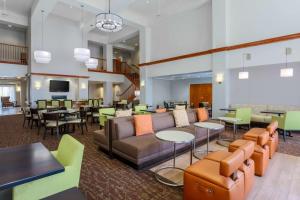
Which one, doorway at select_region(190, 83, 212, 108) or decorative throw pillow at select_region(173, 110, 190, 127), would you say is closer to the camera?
decorative throw pillow at select_region(173, 110, 190, 127)

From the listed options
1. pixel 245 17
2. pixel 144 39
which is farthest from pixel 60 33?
pixel 245 17

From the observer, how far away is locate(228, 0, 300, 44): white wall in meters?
5.70

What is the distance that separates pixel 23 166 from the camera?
1428mm

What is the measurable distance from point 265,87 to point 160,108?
4.56 m

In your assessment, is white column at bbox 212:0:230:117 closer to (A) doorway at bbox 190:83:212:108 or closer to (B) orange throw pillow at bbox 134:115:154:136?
(B) orange throw pillow at bbox 134:115:154:136

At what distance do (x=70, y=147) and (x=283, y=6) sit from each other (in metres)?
7.59

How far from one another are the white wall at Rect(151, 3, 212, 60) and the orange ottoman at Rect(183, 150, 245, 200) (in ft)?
22.5

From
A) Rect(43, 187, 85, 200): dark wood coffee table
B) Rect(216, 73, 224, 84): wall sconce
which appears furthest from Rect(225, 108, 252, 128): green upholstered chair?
Rect(43, 187, 85, 200): dark wood coffee table

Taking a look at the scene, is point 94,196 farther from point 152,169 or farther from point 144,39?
point 144,39

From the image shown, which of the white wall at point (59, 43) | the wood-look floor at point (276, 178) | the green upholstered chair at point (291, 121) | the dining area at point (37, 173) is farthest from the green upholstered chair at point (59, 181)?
the white wall at point (59, 43)

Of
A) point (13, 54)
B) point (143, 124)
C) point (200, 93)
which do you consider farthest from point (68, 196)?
point (13, 54)

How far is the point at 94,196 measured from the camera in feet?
7.59

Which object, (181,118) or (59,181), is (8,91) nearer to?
(181,118)

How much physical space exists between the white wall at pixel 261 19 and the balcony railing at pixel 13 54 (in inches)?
446
